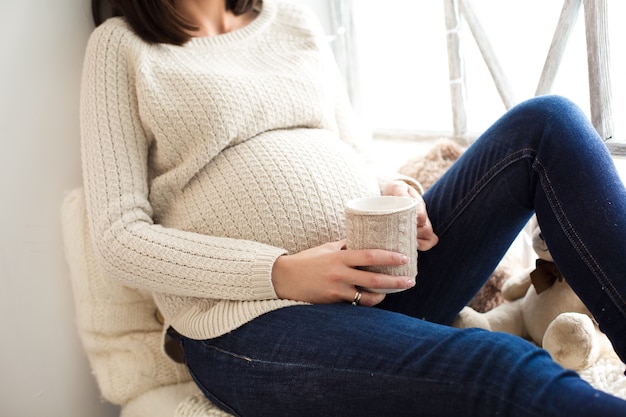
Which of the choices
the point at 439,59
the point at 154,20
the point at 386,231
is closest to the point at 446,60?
the point at 439,59

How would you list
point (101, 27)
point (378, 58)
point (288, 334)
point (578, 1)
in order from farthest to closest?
point (378, 58)
point (578, 1)
point (101, 27)
point (288, 334)

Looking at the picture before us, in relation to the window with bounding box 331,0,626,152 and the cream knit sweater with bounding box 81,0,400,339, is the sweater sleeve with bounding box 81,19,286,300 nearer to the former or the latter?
the cream knit sweater with bounding box 81,0,400,339

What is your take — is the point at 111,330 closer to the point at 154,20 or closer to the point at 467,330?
the point at 154,20

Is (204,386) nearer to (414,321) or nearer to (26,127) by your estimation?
(414,321)

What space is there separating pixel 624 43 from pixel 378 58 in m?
0.84

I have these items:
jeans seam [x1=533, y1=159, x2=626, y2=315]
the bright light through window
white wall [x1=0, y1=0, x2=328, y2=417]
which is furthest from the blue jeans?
the bright light through window

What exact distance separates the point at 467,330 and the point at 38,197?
2.74 ft

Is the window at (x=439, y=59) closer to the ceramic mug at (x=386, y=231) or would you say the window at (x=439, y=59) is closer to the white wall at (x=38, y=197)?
the ceramic mug at (x=386, y=231)

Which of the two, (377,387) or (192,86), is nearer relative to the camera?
(377,387)

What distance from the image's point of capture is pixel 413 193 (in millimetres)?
1158

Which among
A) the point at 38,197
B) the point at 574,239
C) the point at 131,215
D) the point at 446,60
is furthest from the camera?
the point at 446,60

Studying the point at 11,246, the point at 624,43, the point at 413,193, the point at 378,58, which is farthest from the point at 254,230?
the point at 378,58

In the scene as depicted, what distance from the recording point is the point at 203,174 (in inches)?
44.1

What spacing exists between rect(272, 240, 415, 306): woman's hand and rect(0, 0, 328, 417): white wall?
507mm
